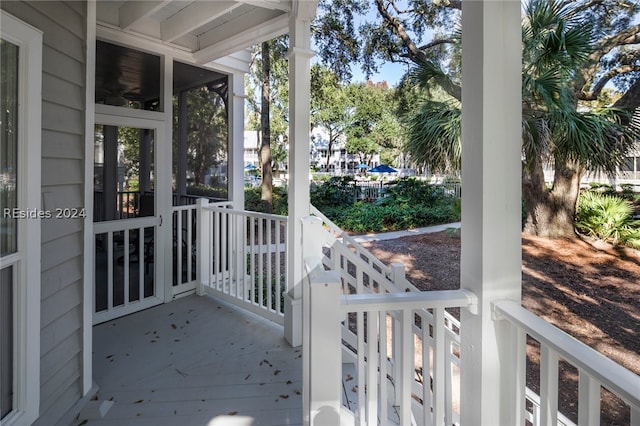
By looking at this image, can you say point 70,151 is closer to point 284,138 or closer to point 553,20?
point 553,20

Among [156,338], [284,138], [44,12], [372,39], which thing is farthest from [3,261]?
[284,138]

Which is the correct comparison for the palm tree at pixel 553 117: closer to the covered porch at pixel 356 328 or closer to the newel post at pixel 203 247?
the covered porch at pixel 356 328

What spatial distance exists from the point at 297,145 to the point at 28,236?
1.75 meters

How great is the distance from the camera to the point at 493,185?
1.18 m

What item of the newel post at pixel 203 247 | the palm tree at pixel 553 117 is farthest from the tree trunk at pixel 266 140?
the newel post at pixel 203 247

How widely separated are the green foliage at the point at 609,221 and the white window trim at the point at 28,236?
8027 mm

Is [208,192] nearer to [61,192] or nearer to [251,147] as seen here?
[61,192]

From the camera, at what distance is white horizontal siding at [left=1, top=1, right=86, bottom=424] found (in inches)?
71.2

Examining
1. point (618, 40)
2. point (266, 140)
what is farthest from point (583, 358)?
point (266, 140)

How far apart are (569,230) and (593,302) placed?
2.29 meters

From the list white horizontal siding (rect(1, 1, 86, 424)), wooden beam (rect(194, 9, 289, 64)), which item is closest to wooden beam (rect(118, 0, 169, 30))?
wooden beam (rect(194, 9, 289, 64))

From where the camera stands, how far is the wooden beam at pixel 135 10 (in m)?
2.87

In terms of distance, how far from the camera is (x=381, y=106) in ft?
62.4

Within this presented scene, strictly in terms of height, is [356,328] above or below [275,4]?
below
